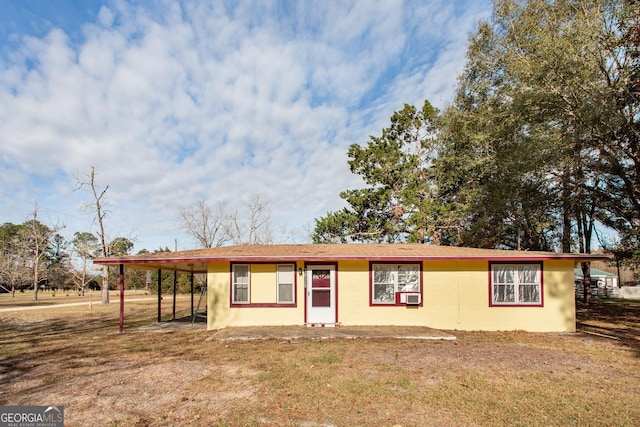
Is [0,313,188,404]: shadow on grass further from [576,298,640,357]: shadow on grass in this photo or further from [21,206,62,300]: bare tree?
[21,206,62,300]: bare tree

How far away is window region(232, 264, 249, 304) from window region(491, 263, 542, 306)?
7973mm

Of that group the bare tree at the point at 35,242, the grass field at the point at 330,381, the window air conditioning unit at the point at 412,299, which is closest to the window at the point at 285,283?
the grass field at the point at 330,381

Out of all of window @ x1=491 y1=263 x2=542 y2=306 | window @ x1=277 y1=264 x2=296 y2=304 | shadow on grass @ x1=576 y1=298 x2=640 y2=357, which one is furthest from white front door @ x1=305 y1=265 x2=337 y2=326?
shadow on grass @ x1=576 y1=298 x2=640 y2=357

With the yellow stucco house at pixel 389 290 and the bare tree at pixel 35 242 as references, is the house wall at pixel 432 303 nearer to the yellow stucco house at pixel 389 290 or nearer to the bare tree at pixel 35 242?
the yellow stucco house at pixel 389 290

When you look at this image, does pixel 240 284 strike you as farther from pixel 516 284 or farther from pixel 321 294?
pixel 516 284

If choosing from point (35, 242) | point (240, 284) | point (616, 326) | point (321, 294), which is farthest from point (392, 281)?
point (35, 242)

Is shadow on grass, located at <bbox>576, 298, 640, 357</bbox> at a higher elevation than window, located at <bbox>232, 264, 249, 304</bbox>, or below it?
below

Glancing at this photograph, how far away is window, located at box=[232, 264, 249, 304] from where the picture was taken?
1240 cm

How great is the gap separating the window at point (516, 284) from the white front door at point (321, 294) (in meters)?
5.16

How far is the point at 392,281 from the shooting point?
12.5 m

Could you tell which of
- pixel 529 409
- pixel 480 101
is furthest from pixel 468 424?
pixel 480 101

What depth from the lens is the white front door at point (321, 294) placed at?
12336 mm

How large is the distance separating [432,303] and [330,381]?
22.3ft

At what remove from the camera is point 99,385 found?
6.37m
